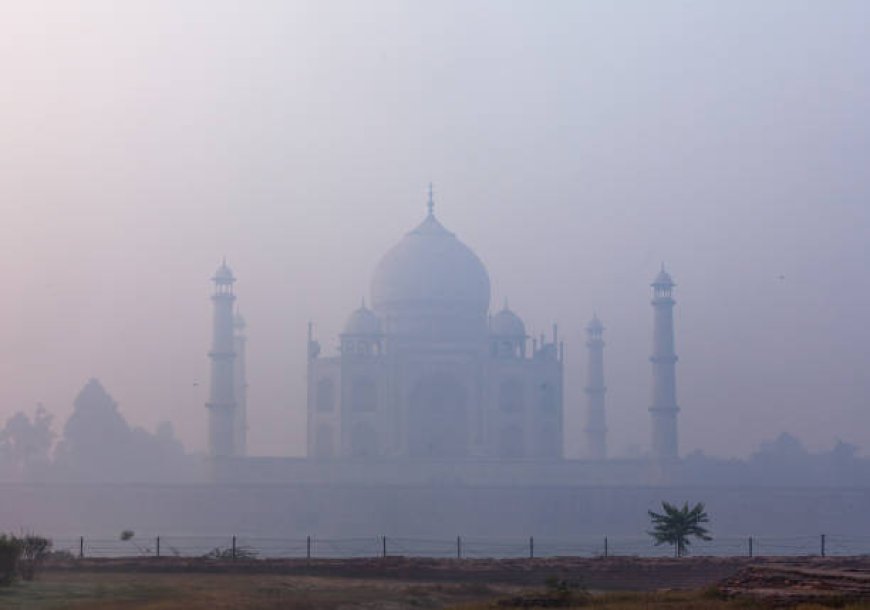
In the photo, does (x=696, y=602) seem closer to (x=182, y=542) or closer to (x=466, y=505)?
(x=182, y=542)

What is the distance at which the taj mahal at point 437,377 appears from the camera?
188 feet

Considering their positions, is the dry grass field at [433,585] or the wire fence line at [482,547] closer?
the dry grass field at [433,585]

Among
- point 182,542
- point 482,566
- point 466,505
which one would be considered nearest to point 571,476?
point 466,505

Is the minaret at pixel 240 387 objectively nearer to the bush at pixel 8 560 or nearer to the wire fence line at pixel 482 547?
the wire fence line at pixel 482 547

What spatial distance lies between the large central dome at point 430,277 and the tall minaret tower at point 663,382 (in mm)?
6982

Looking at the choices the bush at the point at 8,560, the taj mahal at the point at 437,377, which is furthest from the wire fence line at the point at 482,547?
the bush at the point at 8,560

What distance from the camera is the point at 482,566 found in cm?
2377

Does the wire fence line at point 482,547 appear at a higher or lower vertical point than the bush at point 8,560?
lower

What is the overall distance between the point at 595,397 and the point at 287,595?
42.1 meters

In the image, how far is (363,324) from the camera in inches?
2351

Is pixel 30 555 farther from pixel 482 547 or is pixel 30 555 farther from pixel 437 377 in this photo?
pixel 437 377

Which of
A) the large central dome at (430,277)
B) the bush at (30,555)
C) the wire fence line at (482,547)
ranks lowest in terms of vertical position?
the wire fence line at (482,547)

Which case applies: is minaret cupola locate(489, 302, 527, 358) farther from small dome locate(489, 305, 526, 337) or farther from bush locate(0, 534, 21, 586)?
bush locate(0, 534, 21, 586)

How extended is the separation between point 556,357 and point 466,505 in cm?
1099
